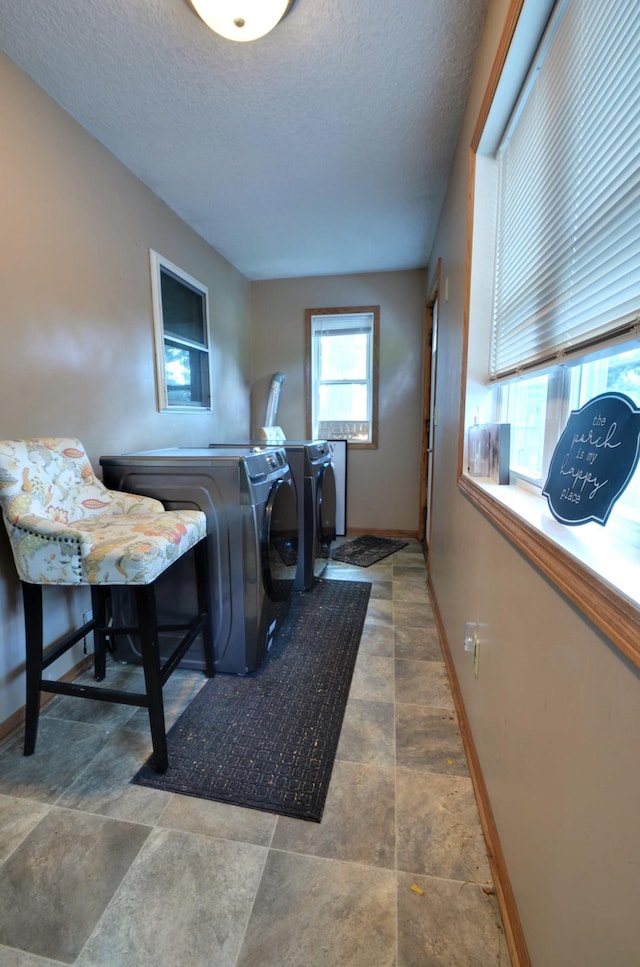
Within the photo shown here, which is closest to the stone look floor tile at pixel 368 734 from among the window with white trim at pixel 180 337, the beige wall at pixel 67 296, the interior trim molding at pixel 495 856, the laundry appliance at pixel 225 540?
the interior trim molding at pixel 495 856

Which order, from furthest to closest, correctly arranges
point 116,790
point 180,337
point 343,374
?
point 343,374 → point 180,337 → point 116,790

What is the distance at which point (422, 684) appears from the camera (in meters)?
1.72

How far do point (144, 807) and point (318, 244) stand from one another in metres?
3.38

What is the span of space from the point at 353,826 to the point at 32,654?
1.16 metres

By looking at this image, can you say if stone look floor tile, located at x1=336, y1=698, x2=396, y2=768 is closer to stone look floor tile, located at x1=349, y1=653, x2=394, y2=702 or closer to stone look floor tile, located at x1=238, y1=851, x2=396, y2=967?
stone look floor tile, located at x1=349, y1=653, x2=394, y2=702


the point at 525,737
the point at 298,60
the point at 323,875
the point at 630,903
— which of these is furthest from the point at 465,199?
the point at 323,875

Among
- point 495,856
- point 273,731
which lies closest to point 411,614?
point 273,731

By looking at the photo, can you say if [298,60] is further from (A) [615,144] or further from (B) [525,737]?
(B) [525,737]

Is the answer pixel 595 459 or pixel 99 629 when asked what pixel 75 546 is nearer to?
pixel 99 629

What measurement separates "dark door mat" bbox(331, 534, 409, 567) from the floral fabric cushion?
1.87m

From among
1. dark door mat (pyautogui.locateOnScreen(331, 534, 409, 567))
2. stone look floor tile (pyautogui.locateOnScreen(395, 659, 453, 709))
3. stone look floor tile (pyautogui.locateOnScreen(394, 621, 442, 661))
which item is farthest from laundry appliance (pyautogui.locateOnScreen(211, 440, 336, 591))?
stone look floor tile (pyautogui.locateOnScreen(395, 659, 453, 709))

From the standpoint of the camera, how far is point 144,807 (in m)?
1.18

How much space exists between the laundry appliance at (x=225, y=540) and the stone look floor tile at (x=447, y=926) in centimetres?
101

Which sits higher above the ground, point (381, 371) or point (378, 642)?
point (381, 371)
